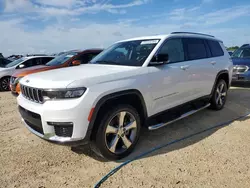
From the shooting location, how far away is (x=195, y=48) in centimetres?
454

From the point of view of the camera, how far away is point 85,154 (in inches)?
130

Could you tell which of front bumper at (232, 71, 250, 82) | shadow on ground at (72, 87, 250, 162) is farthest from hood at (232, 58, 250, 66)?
shadow on ground at (72, 87, 250, 162)

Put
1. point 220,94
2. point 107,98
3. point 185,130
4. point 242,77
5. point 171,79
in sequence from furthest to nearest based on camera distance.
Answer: point 242,77, point 220,94, point 185,130, point 171,79, point 107,98

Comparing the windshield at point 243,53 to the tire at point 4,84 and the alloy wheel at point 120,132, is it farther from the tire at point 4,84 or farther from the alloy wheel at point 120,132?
the tire at point 4,84

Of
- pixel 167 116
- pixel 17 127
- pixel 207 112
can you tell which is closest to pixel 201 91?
pixel 207 112

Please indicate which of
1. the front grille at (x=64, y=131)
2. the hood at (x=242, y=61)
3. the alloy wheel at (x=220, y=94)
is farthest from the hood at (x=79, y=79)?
the hood at (x=242, y=61)

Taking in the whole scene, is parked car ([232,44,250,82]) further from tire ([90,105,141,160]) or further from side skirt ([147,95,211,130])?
tire ([90,105,141,160])

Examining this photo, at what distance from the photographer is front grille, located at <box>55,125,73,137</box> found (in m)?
2.63

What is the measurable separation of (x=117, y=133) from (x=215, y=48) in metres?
3.70

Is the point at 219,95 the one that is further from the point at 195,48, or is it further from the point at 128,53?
the point at 128,53

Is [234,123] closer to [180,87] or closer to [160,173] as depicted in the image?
[180,87]

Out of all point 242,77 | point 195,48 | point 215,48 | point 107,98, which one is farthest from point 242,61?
point 107,98

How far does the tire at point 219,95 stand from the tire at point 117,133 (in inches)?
110

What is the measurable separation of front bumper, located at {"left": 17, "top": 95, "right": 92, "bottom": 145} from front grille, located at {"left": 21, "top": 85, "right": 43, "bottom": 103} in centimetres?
11
